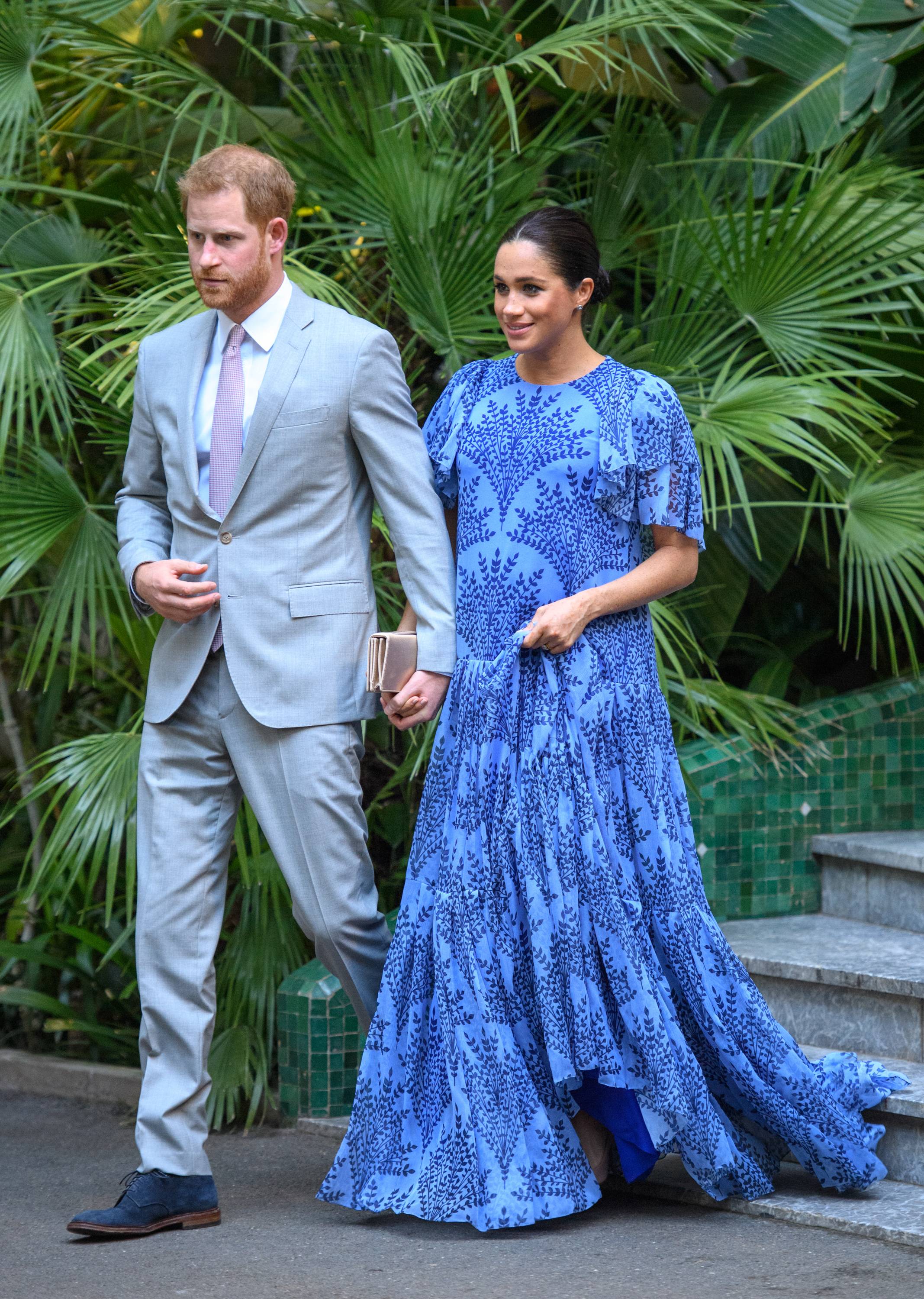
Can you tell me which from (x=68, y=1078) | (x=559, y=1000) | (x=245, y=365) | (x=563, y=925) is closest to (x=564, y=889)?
(x=563, y=925)

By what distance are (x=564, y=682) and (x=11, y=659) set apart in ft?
8.61

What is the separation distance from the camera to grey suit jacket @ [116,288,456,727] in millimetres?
3066

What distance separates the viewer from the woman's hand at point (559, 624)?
3023 millimetres

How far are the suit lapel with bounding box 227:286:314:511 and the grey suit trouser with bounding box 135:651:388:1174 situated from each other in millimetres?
370

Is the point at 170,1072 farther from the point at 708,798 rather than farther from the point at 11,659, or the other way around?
the point at 11,659

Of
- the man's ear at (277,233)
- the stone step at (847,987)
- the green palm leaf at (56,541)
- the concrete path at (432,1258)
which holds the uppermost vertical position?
the man's ear at (277,233)

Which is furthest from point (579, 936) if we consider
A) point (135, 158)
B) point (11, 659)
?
point (135, 158)

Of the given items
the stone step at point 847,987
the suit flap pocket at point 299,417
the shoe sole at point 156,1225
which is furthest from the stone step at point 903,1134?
the suit flap pocket at point 299,417

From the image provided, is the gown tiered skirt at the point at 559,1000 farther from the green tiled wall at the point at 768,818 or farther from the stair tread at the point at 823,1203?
the green tiled wall at the point at 768,818

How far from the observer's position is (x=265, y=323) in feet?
10.3

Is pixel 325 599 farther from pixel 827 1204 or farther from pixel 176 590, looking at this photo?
pixel 827 1204

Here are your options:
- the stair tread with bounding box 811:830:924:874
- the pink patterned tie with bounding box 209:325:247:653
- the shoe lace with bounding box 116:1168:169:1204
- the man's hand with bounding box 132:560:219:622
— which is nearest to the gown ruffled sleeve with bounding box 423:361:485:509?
the pink patterned tie with bounding box 209:325:247:653

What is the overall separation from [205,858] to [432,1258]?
797 mm

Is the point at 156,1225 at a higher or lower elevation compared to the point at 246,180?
lower
